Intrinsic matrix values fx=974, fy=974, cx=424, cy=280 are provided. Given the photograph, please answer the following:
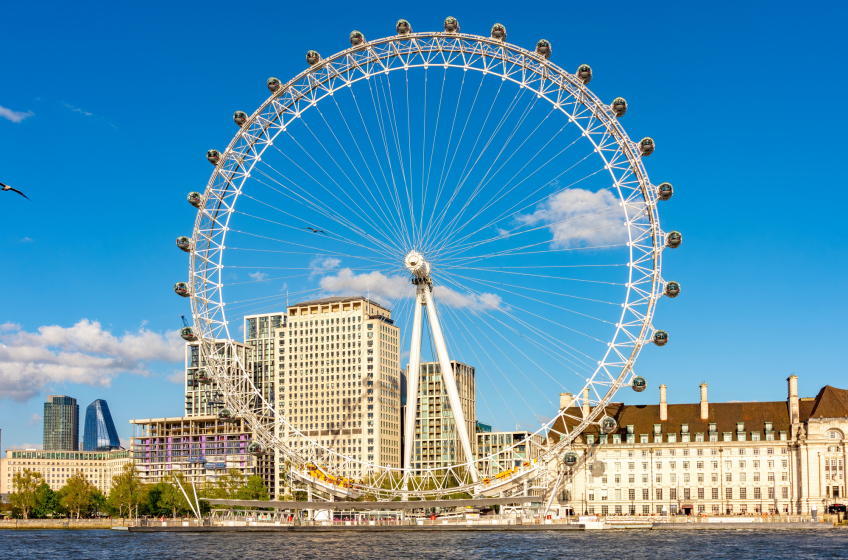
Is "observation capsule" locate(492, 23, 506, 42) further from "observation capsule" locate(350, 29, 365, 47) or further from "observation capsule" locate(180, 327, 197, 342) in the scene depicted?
"observation capsule" locate(180, 327, 197, 342)

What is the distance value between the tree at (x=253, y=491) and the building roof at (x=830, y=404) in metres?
101

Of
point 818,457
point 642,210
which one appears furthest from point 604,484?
point 642,210

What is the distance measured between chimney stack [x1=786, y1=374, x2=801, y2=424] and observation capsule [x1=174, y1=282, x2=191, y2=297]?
8977 cm

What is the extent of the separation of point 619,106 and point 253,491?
117 m

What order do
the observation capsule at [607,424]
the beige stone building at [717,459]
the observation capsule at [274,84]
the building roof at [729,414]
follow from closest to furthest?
1. the observation capsule at [274,84]
2. the observation capsule at [607,424]
3. the beige stone building at [717,459]
4. the building roof at [729,414]

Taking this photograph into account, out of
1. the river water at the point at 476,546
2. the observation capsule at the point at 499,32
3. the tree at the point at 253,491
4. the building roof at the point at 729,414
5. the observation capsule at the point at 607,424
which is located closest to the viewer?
the river water at the point at 476,546

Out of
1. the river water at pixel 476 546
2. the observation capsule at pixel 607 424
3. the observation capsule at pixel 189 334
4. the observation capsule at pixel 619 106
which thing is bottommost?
the river water at pixel 476 546

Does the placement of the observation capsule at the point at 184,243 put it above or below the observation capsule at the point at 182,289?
above

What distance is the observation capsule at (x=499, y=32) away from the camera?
342 feet

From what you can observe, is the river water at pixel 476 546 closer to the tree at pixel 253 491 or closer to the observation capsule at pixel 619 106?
the observation capsule at pixel 619 106

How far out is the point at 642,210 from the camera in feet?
354

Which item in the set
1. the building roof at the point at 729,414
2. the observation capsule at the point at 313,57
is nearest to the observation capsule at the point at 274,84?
the observation capsule at the point at 313,57

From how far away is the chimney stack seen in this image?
14512 centimetres

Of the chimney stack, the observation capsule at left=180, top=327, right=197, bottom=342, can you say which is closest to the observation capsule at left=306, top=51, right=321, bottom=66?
the observation capsule at left=180, top=327, right=197, bottom=342
